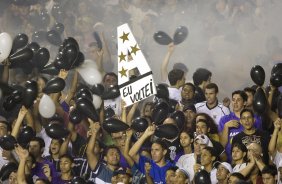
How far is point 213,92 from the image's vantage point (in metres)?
11.1

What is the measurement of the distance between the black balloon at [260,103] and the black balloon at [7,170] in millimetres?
2696

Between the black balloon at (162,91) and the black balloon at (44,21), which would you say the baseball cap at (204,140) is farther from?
the black balloon at (44,21)

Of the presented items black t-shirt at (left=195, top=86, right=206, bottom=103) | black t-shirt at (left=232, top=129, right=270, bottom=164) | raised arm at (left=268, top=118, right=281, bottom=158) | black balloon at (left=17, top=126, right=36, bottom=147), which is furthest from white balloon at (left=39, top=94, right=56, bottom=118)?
raised arm at (left=268, top=118, right=281, bottom=158)

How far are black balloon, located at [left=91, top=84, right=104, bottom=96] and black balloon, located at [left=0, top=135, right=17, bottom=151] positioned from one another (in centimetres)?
154

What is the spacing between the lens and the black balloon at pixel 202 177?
30.7 feet

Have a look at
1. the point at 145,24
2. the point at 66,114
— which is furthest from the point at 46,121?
the point at 145,24

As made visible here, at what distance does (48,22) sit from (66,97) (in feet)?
12.3

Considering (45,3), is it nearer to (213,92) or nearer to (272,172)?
(213,92)

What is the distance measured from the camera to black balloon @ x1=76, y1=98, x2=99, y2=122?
10562 mm

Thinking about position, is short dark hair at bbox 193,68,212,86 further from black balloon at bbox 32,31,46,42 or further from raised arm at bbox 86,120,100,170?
black balloon at bbox 32,31,46,42

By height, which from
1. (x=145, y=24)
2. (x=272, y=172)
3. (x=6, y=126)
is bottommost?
(x=272, y=172)

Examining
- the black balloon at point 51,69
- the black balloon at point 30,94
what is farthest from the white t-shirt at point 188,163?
the black balloon at point 51,69

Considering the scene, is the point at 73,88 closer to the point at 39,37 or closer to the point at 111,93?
the point at 111,93

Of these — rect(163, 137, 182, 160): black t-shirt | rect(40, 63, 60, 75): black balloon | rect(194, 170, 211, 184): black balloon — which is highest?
rect(40, 63, 60, 75): black balloon
